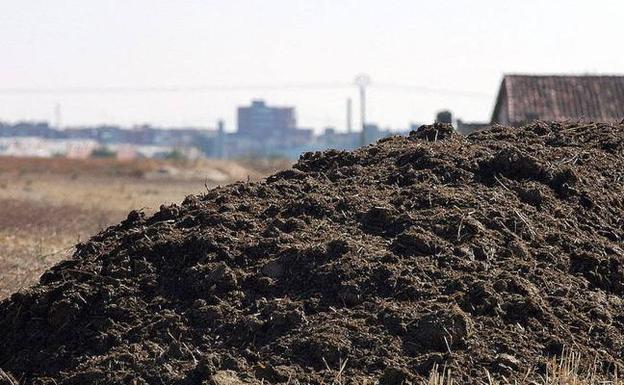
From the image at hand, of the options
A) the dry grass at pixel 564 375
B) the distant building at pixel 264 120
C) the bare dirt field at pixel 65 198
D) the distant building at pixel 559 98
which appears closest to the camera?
the dry grass at pixel 564 375

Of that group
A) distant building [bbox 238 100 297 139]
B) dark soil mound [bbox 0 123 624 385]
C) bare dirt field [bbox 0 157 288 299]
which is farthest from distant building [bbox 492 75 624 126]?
distant building [bbox 238 100 297 139]

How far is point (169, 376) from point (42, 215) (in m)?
20.4

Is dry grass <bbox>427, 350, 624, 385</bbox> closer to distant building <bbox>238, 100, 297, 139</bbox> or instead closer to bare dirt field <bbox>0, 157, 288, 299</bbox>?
bare dirt field <bbox>0, 157, 288, 299</bbox>

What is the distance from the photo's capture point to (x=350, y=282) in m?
7.54

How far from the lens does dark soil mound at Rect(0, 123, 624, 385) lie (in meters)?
7.10

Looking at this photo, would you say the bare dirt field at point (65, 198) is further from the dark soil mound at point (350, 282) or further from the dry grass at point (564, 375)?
the dry grass at point (564, 375)

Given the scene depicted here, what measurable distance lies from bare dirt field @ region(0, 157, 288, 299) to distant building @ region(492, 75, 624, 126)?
301 inches

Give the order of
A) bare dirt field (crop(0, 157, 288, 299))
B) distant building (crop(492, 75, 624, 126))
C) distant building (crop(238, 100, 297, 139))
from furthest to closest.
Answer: distant building (crop(238, 100, 297, 139))
distant building (crop(492, 75, 624, 126))
bare dirt field (crop(0, 157, 288, 299))

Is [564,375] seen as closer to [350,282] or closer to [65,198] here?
[350,282]

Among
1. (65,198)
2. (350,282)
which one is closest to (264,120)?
(65,198)

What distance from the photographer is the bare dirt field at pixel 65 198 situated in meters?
16.0

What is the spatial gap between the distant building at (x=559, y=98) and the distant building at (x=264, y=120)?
128505 mm

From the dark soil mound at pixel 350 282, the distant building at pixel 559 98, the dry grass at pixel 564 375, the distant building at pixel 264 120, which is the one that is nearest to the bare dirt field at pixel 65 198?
the dark soil mound at pixel 350 282

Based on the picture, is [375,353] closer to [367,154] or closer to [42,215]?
[367,154]
